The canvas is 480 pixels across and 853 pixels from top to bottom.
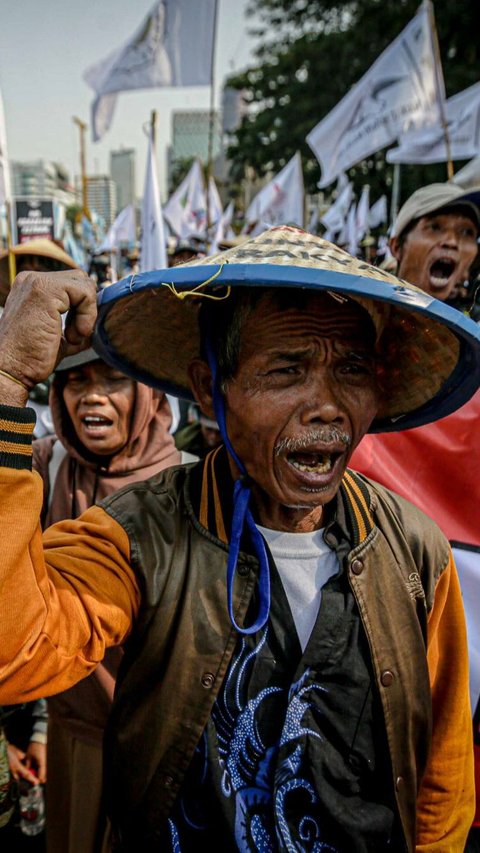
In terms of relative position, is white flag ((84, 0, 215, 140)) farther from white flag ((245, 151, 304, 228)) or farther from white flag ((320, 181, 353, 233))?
white flag ((320, 181, 353, 233))

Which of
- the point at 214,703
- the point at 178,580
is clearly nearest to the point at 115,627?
the point at 178,580

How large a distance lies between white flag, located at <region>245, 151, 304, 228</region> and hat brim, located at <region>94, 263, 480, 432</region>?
929 cm

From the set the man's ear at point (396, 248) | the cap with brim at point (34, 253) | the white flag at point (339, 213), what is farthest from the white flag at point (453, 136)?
the white flag at point (339, 213)

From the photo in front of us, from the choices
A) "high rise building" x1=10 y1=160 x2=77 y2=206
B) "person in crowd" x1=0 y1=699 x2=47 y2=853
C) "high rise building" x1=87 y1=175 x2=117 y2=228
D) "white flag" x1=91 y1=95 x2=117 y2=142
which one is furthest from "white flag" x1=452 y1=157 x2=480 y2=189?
"high rise building" x1=10 y1=160 x2=77 y2=206

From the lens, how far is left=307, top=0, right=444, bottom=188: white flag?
19.5ft

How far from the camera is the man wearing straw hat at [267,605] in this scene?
1302 millimetres

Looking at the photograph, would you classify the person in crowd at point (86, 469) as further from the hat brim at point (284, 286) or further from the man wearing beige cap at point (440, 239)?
the man wearing beige cap at point (440, 239)

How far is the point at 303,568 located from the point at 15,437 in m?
0.75

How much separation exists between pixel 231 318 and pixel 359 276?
38 cm

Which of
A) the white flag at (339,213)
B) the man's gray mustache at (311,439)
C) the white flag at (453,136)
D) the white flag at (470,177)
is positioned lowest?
the white flag at (339,213)

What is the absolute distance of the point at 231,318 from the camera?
1.39 m

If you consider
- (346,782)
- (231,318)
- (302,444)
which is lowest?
(346,782)

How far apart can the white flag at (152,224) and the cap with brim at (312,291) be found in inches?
151

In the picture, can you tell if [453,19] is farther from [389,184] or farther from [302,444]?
[302,444]
